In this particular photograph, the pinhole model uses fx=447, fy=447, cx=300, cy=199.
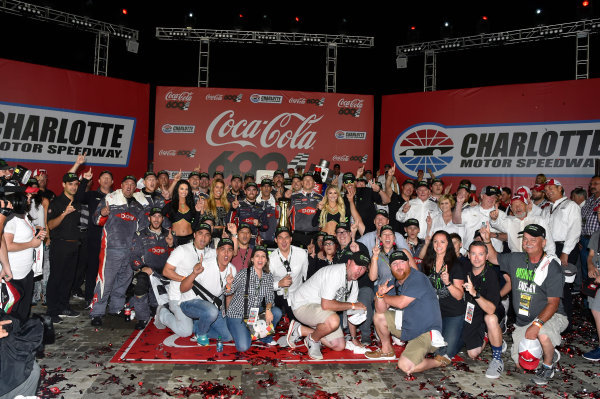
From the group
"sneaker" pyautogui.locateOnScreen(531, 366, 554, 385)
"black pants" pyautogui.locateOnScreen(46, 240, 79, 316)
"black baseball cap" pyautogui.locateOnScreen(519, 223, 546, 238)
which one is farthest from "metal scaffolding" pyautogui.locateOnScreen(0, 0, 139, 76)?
"sneaker" pyautogui.locateOnScreen(531, 366, 554, 385)

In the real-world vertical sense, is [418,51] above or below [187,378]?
above

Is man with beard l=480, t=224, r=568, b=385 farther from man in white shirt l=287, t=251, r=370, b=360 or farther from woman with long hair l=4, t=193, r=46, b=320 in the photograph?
woman with long hair l=4, t=193, r=46, b=320

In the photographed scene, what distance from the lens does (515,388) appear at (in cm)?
471

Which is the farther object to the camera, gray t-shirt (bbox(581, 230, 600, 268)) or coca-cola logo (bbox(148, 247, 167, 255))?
coca-cola logo (bbox(148, 247, 167, 255))

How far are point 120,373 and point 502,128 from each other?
40.3 ft

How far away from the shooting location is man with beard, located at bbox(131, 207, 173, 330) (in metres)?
6.58

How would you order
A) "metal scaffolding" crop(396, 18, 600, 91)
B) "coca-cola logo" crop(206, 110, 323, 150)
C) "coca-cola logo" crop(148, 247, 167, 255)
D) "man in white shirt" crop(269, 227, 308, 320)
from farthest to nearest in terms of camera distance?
"coca-cola logo" crop(206, 110, 323, 150) < "metal scaffolding" crop(396, 18, 600, 91) < "coca-cola logo" crop(148, 247, 167, 255) < "man in white shirt" crop(269, 227, 308, 320)

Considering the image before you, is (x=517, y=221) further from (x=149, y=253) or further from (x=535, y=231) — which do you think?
(x=149, y=253)

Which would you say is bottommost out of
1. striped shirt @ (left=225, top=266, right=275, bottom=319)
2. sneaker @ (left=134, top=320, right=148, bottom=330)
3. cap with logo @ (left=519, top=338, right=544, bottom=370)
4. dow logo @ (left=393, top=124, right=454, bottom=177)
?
sneaker @ (left=134, top=320, right=148, bottom=330)

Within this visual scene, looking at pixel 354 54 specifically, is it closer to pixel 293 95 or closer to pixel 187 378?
pixel 293 95

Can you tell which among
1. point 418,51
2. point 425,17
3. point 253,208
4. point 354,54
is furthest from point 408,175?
point 354,54

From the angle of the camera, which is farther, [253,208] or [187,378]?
[253,208]

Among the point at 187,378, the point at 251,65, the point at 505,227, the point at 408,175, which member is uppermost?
the point at 251,65

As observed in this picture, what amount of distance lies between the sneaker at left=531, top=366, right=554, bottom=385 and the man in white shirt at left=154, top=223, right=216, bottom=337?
416 cm
